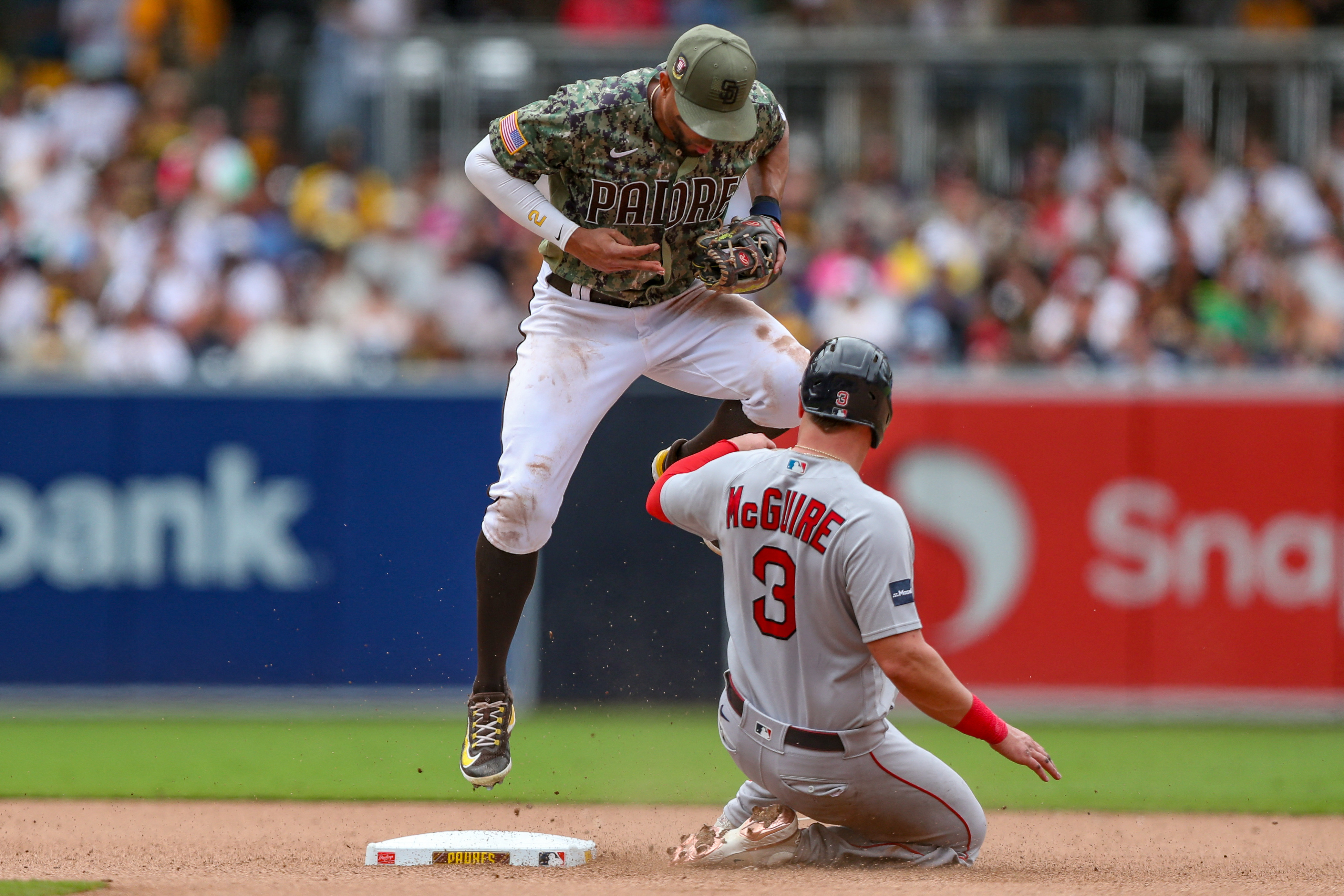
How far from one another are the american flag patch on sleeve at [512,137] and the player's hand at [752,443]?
46.0 inches

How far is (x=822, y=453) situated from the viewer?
5227 millimetres

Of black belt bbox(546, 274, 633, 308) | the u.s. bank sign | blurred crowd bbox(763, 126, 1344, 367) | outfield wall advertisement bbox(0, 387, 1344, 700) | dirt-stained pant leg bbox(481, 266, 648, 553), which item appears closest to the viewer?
dirt-stained pant leg bbox(481, 266, 648, 553)

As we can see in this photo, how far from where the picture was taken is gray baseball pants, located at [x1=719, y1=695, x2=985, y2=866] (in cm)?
527

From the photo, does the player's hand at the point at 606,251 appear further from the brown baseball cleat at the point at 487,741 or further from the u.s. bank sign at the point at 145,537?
the u.s. bank sign at the point at 145,537

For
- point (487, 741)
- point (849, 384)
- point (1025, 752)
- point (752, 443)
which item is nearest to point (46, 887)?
point (487, 741)

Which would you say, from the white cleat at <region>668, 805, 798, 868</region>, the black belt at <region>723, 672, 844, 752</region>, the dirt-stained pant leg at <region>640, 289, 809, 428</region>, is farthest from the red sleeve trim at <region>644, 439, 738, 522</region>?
the white cleat at <region>668, 805, 798, 868</region>

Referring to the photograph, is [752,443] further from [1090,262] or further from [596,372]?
[1090,262]

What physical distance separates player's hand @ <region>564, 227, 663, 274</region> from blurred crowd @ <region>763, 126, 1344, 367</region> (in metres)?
5.15

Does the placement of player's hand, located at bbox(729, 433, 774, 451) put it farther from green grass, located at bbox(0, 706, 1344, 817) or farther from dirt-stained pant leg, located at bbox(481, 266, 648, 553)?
green grass, located at bbox(0, 706, 1344, 817)

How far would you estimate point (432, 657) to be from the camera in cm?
961

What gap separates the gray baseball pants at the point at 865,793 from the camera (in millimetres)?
5273

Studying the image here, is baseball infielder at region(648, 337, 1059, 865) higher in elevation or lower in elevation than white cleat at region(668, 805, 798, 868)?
higher

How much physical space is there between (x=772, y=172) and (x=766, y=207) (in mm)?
137

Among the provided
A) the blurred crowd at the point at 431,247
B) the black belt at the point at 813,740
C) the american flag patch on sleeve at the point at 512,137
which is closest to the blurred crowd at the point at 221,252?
the blurred crowd at the point at 431,247
